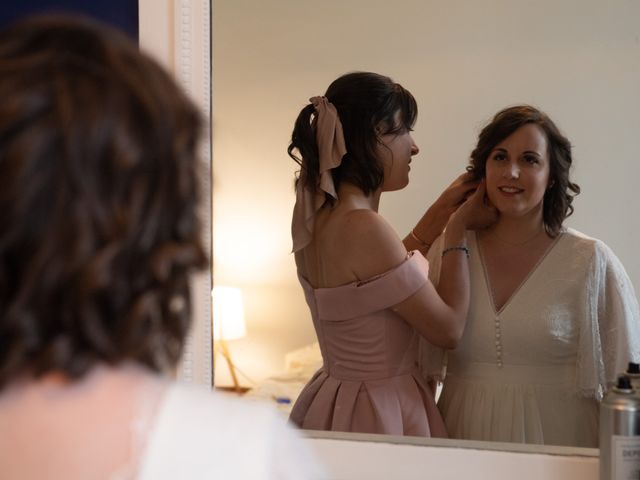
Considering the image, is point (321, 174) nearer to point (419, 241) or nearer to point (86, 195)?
point (419, 241)

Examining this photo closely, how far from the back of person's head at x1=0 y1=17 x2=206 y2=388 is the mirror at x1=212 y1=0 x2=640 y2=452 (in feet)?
2.84

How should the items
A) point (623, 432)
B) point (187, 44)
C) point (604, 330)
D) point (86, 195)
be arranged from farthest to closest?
1. point (187, 44)
2. point (604, 330)
3. point (623, 432)
4. point (86, 195)

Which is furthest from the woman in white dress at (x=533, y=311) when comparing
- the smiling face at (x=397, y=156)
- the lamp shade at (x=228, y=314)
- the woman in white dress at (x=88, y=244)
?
the woman in white dress at (x=88, y=244)

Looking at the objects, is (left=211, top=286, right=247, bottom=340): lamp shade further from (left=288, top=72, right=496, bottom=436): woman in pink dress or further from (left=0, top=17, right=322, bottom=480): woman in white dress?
(left=0, top=17, right=322, bottom=480): woman in white dress

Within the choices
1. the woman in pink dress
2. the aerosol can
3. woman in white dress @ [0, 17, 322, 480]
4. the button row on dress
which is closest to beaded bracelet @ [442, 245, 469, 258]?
the woman in pink dress

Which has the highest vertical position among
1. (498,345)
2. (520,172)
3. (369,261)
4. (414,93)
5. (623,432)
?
(414,93)

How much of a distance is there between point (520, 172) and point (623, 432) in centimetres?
45

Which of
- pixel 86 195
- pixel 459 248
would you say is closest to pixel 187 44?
pixel 459 248

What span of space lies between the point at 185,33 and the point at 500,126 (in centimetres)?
57

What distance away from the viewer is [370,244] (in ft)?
4.70

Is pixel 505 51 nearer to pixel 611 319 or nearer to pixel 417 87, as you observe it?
pixel 417 87

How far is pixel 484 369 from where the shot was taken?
1.42 m

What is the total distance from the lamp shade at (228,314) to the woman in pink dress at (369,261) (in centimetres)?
13

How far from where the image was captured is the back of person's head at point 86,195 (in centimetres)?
54
